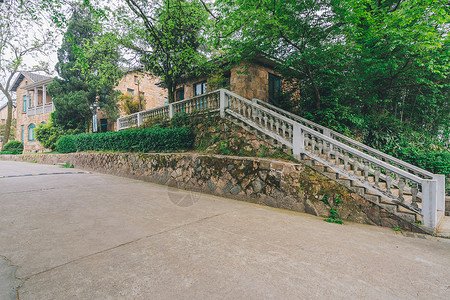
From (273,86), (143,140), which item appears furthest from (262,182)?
(273,86)

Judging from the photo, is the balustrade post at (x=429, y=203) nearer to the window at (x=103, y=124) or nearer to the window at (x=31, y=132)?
the window at (x=103, y=124)

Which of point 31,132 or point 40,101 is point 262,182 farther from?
point 40,101

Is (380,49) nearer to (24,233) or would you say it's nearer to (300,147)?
(300,147)

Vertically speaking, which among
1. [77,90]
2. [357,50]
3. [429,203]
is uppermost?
[77,90]

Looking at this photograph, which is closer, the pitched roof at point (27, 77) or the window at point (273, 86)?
the window at point (273, 86)

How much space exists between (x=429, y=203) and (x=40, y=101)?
1278 inches

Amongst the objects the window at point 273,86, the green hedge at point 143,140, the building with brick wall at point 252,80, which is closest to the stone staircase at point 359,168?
the green hedge at point 143,140

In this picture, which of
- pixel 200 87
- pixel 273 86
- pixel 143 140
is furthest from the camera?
pixel 200 87

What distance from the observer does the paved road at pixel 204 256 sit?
1936mm

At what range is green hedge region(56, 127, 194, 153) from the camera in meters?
8.23

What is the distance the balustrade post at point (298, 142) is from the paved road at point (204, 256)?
5.46 feet

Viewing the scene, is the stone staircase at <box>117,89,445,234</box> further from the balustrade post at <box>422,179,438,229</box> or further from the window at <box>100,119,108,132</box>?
the window at <box>100,119,108,132</box>

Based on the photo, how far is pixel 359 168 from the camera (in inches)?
228

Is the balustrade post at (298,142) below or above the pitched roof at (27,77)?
below
